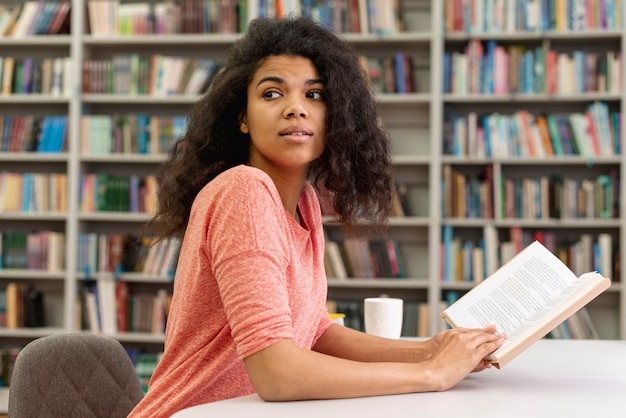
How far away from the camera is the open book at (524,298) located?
3.85ft

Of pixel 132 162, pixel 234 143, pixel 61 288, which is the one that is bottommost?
pixel 61 288

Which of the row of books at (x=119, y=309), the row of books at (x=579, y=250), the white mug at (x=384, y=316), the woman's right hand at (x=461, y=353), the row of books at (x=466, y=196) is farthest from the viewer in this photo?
the row of books at (x=119, y=309)

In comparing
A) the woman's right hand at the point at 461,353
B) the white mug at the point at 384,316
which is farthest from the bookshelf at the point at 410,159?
the woman's right hand at the point at 461,353

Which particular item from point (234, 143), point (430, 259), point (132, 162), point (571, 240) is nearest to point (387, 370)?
point (234, 143)

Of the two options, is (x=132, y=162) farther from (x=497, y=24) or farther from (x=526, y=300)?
(x=526, y=300)

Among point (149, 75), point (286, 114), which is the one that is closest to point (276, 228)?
point (286, 114)

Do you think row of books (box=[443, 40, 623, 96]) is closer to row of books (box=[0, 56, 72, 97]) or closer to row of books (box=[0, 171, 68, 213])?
row of books (box=[0, 56, 72, 97])

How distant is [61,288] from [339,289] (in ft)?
5.19

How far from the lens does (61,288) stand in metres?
4.33

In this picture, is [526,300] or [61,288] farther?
[61,288]

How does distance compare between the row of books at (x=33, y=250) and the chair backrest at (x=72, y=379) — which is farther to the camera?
the row of books at (x=33, y=250)

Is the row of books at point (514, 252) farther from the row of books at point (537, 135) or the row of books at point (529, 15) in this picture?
the row of books at point (529, 15)

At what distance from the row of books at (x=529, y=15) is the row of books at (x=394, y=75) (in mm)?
293

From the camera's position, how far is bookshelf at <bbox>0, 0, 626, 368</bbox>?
12.7ft
